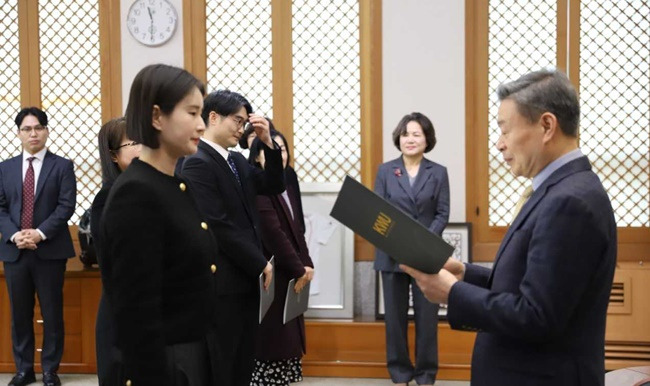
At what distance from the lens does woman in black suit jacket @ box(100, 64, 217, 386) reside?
67.2 inches

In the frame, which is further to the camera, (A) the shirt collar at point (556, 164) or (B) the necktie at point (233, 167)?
(B) the necktie at point (233, 167)

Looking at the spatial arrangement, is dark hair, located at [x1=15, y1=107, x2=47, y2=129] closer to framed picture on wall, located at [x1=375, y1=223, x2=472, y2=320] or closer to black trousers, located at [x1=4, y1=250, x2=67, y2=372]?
black trousers, located at [x1=4, y1=250, x2=67, y2=372]

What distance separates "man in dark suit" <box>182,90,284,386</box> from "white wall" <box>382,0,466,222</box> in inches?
91.9

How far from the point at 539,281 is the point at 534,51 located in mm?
3969

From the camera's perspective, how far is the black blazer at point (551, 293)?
5.35 feet

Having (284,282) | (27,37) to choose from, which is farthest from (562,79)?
(27,37)

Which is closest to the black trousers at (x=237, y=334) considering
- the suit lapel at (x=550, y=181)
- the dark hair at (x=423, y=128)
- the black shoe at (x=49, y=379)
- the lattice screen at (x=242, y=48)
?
the suit lapel at (x=550, y=181)

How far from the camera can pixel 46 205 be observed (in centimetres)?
486

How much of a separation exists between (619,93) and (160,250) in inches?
169

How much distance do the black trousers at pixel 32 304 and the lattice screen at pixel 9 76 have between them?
1.27 meters

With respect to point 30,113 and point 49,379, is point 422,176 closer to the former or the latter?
point 30,113

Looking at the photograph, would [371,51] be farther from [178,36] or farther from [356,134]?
[178,36]

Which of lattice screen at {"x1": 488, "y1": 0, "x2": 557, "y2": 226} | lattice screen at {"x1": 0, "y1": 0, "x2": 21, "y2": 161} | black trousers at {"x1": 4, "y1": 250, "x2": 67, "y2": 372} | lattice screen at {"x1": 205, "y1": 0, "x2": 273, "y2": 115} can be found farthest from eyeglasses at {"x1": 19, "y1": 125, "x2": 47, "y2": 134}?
lattice screen at {"x1": 488, "y1": 0, "x2": 557, "y2": 226}

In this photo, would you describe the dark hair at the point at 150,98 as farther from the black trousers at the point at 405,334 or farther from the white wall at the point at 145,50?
the white wall at the point at 145,50
